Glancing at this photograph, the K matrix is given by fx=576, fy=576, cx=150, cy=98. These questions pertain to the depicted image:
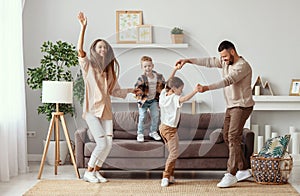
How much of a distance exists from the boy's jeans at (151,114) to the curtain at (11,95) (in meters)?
1.41

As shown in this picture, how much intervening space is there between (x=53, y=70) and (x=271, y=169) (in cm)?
264

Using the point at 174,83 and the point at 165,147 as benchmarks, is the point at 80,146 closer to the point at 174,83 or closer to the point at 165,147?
the point at 165,147

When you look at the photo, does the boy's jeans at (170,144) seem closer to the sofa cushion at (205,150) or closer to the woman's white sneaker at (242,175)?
the sofa cushion at (205,150)

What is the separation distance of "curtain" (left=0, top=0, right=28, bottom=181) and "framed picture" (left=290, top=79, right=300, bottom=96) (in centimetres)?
308

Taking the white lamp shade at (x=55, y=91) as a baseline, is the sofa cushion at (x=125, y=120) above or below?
below

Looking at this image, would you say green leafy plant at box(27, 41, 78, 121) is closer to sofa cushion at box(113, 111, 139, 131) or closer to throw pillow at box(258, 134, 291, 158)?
sofa cushion at box(113, 111, 139, 131)

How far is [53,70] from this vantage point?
6.38 meters

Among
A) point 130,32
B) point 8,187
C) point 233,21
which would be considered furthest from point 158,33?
point 8,187

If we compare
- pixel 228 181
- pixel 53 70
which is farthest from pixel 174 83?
pixel 53 70

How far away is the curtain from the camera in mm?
5562

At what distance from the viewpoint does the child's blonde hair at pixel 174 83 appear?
4.81 metres

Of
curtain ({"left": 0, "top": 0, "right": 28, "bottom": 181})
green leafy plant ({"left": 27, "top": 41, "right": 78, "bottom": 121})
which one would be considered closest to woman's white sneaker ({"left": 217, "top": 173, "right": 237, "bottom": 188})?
green leafy plant ({"left": 27, "top": 41, "right": 78, "bottom": 121})

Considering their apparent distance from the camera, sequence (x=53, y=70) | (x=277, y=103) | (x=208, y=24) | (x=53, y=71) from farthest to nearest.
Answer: (x=208, y=24) < (x=277, y=103) < (x=53, y=70) < (x=53, y=71)

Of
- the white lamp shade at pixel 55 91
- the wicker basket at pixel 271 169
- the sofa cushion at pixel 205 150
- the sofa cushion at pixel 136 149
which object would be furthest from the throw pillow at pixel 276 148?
the white lamp shade at pixel 55 91
